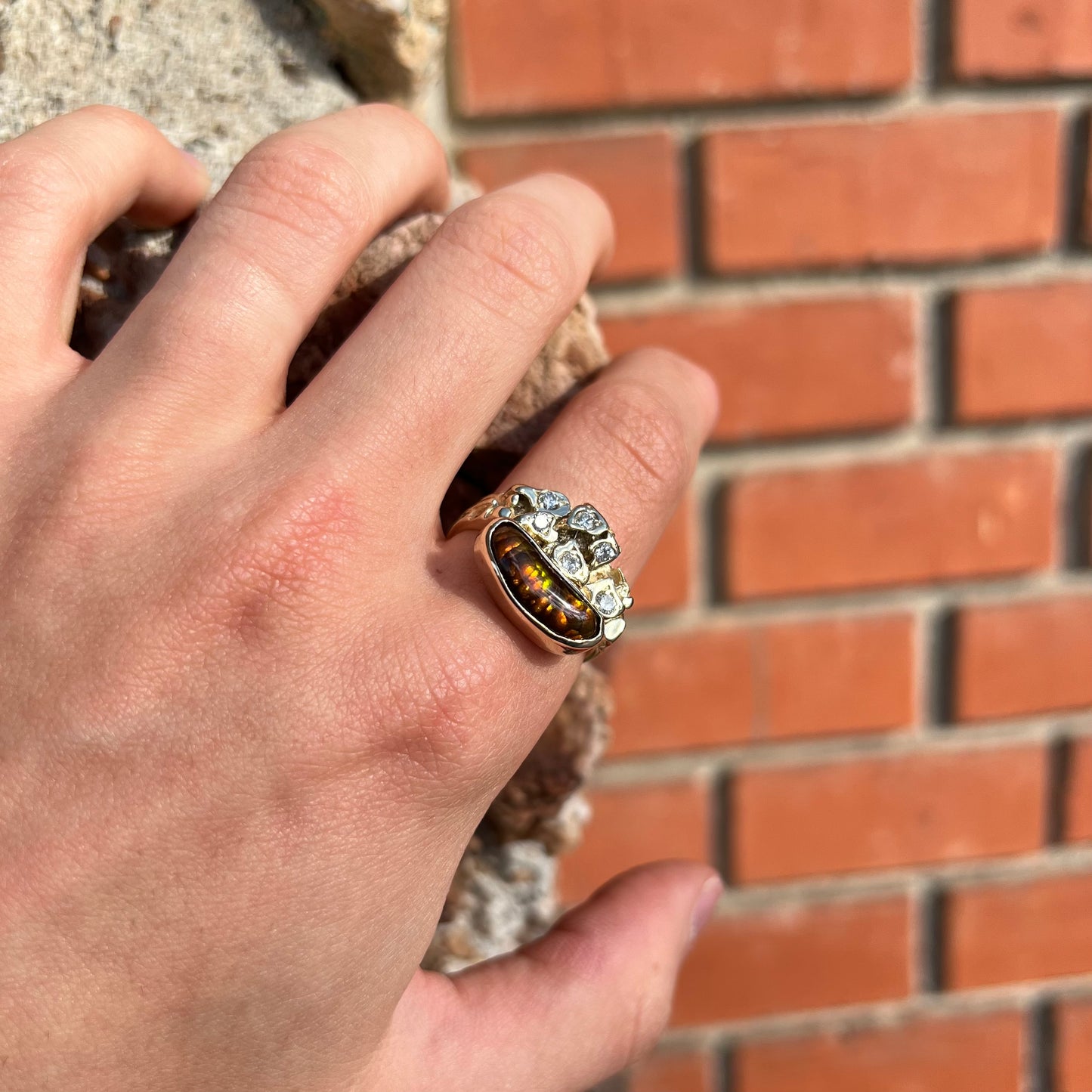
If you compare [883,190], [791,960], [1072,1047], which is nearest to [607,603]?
[883,190]

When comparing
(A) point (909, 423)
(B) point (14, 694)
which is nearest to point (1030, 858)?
(A) point (909, 423)

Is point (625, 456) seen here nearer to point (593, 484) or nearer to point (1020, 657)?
point (593, 484)

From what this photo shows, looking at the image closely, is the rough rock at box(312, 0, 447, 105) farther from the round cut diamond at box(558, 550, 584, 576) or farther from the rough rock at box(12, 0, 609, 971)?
the round cut diamond at box(558, 550, 584, 576)

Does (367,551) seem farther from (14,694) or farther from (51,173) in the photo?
(51,173)

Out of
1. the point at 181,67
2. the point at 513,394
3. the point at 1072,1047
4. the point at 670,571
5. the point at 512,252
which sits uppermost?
the point at 181,67

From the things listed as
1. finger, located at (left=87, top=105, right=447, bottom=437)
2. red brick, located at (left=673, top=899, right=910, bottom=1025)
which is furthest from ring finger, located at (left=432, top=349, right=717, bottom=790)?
red brick, located at (left=673, top=899, right=910, bottom=1025)
